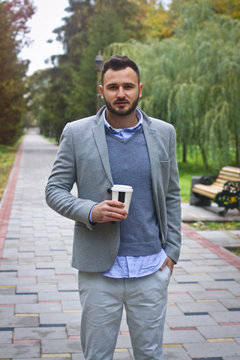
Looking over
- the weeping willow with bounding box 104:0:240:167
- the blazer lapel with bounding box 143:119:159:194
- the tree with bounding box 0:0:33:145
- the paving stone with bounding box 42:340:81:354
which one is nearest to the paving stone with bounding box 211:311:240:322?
the paving stone with bounding box 42:340:81:354

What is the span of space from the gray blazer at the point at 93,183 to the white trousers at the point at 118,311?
101 millimetres

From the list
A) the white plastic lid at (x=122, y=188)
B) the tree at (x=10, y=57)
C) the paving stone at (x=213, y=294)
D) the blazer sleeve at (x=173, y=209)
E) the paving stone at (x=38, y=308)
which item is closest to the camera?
the white plastic lid at (x=122, y=188)

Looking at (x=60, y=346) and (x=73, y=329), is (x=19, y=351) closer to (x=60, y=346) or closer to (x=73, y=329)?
(x=60, y=346)

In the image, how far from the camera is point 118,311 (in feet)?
7.69

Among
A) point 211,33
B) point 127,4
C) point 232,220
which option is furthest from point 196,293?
point 127,4

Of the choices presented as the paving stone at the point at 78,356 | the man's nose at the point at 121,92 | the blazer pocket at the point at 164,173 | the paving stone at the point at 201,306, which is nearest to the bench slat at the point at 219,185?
the paving stone at the point at 201,306

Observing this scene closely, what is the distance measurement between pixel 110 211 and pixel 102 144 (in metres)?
0.35

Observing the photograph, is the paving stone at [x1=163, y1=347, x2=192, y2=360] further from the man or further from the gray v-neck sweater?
the gray v-neck sweater

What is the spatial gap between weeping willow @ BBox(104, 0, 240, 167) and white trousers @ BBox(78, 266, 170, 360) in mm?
12713

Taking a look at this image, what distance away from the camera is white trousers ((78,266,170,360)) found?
230 centimetres

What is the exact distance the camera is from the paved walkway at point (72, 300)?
369 cm

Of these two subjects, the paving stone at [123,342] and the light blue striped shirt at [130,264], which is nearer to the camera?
the light blue striped shirt at [130,264]

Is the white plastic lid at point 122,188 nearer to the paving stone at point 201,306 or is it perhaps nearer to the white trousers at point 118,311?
the white trousers at point 118,311

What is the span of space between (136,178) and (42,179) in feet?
49.5
